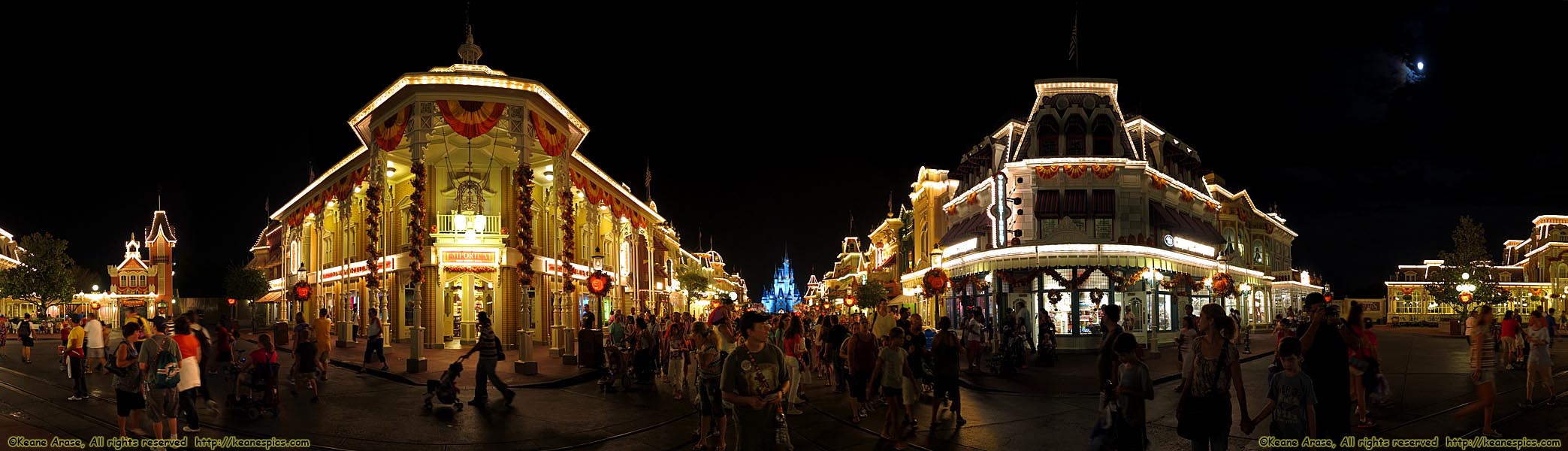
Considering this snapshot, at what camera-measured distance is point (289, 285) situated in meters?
40.0

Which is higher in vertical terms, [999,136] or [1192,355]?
[999,136]

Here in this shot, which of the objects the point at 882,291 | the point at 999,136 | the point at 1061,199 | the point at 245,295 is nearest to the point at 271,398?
the point at 1061,199

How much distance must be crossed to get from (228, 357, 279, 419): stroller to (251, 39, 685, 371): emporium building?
237 inches

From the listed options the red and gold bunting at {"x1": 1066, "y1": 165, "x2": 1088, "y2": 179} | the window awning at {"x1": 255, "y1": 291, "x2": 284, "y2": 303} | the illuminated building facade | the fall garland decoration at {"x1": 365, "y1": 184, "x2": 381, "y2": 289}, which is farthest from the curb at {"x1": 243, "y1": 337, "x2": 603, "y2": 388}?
the illuminated building facade

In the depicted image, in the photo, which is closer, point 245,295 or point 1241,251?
point 1241,251

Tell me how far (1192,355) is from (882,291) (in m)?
47.9

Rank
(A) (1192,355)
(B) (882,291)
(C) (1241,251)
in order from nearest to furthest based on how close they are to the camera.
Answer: (A) (1192,355)
(C) (1241,251)
(B) (882,291)

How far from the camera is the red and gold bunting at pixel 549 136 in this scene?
69.8 feet

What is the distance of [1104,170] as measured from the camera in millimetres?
29797

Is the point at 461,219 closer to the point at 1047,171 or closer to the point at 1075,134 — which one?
the point at 1047,171

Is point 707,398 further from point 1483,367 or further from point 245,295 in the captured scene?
point 245,295

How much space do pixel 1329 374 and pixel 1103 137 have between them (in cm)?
2346

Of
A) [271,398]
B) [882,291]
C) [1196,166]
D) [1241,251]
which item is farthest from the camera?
[882,291]

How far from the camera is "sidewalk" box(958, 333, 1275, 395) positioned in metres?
15.9
